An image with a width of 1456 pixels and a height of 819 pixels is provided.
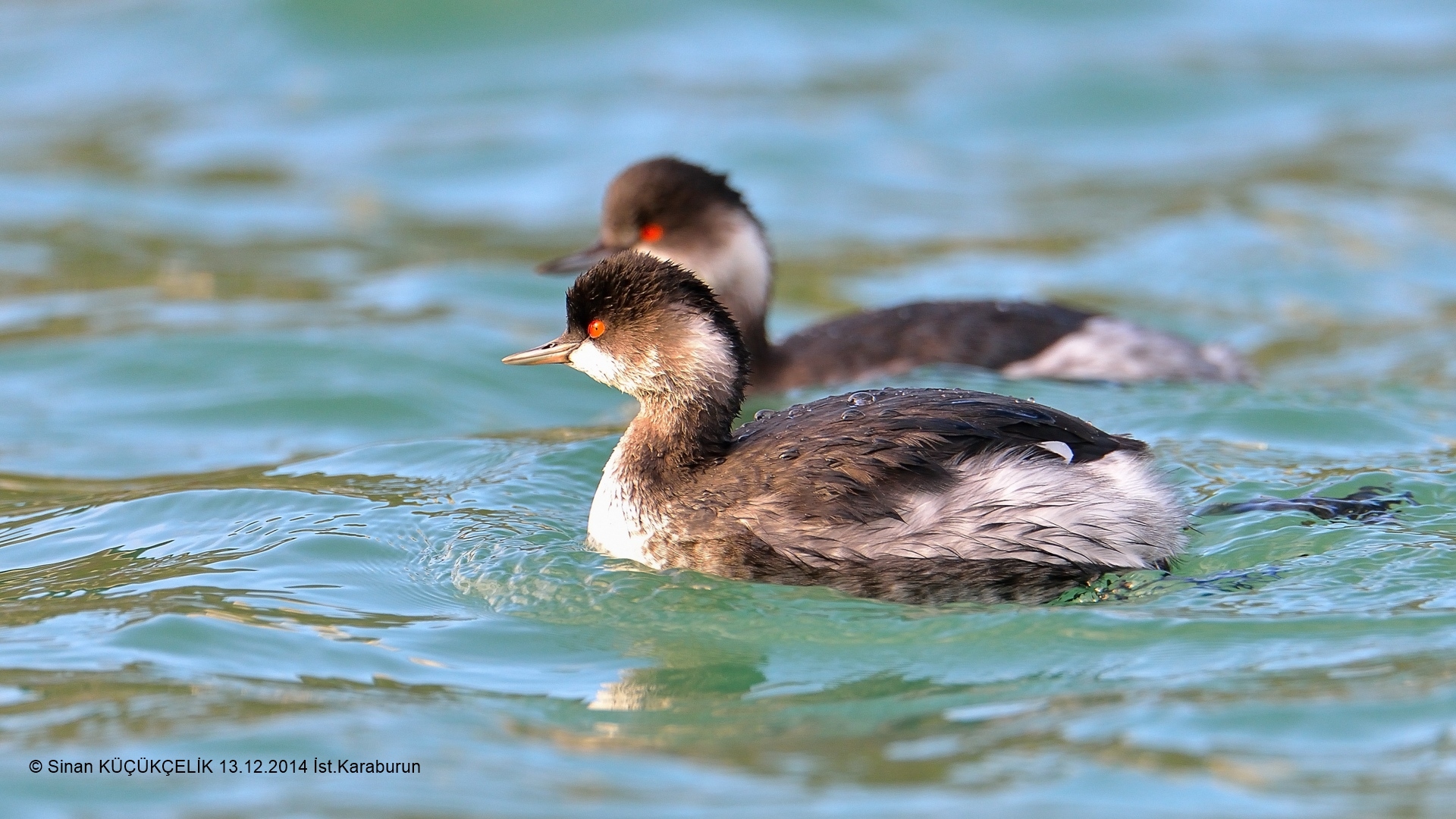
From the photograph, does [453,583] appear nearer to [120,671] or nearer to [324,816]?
[120,671]

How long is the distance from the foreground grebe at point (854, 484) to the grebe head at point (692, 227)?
290 cm

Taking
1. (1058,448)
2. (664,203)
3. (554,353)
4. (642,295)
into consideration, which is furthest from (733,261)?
(1058,448)

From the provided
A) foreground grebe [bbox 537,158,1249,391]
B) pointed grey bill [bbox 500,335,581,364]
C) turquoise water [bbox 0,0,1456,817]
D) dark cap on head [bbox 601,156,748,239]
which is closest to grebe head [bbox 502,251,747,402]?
pointed grey bill [bbox 500,335,581,364]

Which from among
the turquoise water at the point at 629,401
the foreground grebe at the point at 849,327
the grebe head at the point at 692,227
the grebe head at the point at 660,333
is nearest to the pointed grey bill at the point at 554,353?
the grebe head at the point at 660,333

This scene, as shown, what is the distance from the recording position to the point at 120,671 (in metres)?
5.34

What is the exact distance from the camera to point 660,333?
6043 mm

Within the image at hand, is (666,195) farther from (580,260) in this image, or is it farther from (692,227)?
(580,260)

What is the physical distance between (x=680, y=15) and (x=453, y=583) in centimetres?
1217

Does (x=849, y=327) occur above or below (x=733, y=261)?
below

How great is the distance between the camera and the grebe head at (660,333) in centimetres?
601

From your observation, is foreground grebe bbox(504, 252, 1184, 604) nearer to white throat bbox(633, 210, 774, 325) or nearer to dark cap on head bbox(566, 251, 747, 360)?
dark cap on head bbox(566, 251, 747, 360)

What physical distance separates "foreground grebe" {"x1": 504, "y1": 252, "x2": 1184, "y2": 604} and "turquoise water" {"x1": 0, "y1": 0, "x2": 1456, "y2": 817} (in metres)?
0.13

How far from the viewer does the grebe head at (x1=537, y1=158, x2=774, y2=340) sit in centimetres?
898

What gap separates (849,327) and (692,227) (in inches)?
36.8
